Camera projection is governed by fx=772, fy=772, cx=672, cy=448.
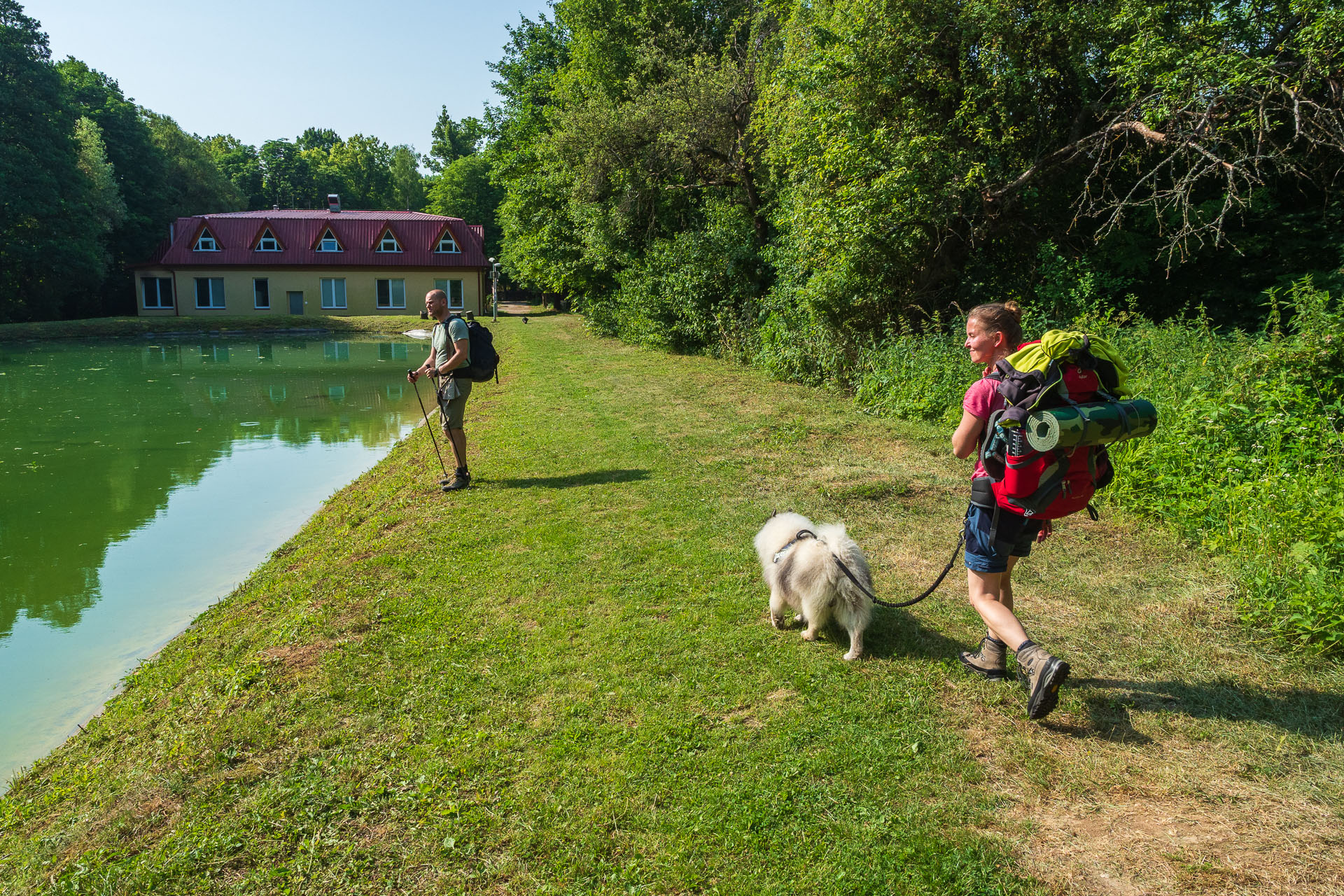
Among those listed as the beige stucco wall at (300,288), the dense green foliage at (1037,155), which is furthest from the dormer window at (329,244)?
the dense green foliage at (1037,155)

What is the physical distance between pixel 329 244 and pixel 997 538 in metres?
43.6

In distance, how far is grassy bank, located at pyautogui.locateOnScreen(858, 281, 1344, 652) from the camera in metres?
4.43

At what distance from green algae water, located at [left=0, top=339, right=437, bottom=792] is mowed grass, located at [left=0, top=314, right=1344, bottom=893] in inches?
30.9

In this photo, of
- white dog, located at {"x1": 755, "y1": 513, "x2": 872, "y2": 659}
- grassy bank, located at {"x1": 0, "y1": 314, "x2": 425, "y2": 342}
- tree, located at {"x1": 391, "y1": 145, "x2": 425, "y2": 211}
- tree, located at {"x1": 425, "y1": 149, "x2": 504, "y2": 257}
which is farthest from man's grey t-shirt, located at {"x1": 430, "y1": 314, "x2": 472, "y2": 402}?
tree, located at {"x1": 391, "y1": 145, "x2": 425, "y2": 211}

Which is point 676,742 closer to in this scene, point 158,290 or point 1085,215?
point 1085,215

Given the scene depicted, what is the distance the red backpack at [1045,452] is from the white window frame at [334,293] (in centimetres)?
4319

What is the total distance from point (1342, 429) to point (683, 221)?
17893 millimetres

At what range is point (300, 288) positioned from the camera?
40938 mm

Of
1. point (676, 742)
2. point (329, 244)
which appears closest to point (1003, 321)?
point (676, 742)

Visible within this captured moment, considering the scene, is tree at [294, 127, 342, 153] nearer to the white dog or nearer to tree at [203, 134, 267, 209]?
tree at [203, 134, 267, 209]

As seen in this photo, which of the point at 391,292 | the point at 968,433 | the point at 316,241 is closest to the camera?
the point at 968,433

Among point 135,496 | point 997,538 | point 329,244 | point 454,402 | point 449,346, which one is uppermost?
point 329,244

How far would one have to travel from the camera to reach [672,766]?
3387mm

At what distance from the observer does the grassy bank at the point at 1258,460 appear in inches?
174
